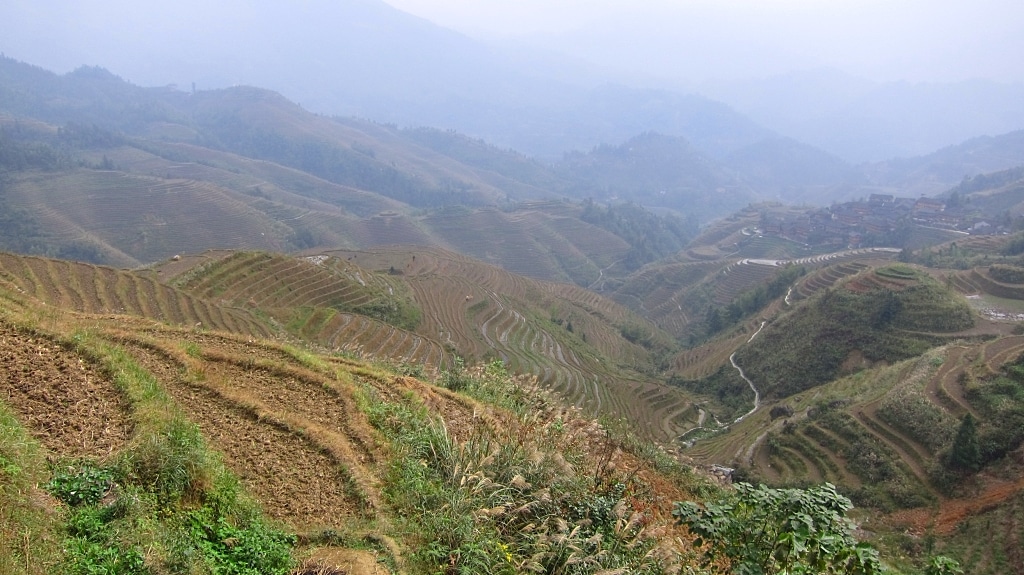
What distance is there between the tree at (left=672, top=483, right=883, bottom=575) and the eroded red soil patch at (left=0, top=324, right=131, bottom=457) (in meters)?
5.96

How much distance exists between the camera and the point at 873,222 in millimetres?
108438

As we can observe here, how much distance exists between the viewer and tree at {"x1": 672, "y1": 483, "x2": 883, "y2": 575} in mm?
4371

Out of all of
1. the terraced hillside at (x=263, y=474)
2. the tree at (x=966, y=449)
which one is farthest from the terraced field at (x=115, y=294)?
the tree at (x=966, y=449)

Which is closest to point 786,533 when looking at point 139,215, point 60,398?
point 60,398

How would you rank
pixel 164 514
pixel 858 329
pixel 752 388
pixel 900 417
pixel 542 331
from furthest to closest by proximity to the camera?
1. pixel 542 331
2. pixel 752 388
3. pixel 858 329
4. pixel 900 417
5. pixel 164 514

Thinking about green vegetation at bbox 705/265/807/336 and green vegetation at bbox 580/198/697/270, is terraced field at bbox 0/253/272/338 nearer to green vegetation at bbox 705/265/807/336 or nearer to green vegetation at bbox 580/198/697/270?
green vegetation at bbox 705/265/807/336

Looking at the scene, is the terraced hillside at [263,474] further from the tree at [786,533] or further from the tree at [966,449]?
the tree at [966,449]

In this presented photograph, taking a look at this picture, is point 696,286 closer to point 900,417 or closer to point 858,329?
point 858,329

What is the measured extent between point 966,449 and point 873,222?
351 ft

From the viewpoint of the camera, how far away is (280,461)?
6449 mm

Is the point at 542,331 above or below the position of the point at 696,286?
above

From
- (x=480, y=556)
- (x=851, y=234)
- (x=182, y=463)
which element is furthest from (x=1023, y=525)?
(x=851, y=234)

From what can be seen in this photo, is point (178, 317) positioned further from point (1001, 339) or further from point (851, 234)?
point (851, 234)

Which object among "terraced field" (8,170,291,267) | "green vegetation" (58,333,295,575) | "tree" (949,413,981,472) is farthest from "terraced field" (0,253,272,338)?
"terraced field" (8,170,291,267)
